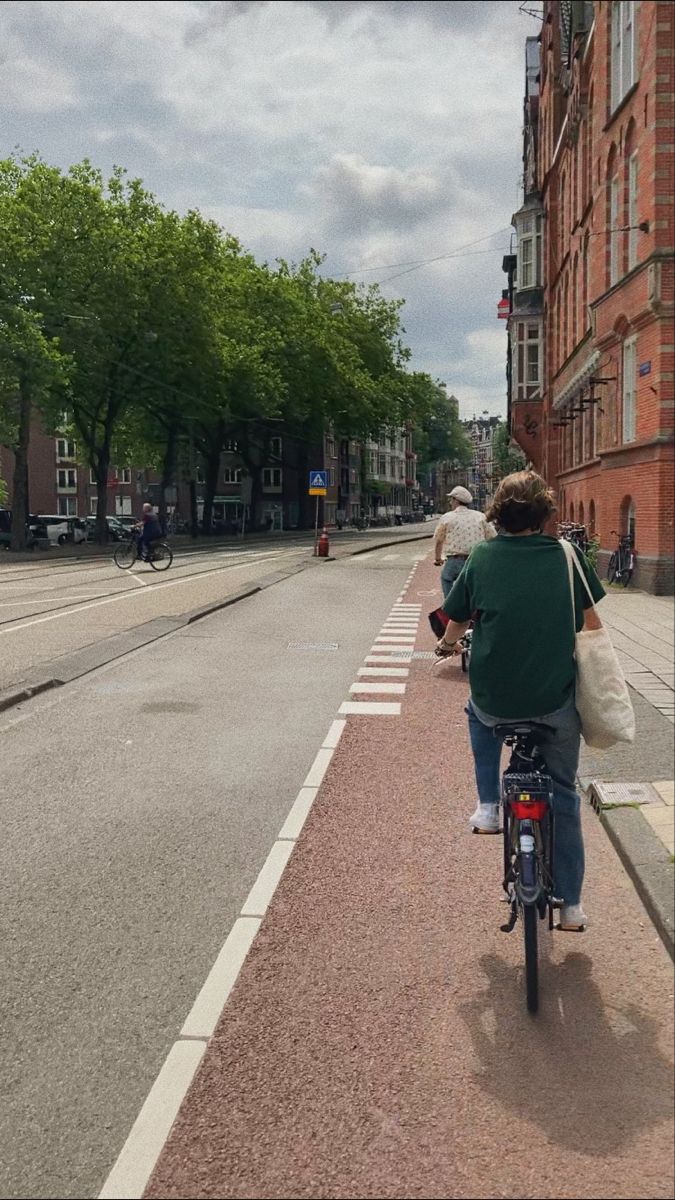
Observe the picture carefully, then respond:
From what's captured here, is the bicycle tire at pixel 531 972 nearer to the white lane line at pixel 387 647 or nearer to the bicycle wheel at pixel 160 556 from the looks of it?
the white lane line at pixel 387 647

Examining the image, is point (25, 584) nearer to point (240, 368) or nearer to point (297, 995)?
point (297, 995)

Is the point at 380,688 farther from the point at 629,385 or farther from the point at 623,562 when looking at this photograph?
the point at 629,385

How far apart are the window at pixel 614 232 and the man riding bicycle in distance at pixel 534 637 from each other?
21.1 m

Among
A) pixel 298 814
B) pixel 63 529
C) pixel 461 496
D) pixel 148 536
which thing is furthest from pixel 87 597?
pixel 63 529

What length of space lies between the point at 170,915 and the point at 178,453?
60.7 m

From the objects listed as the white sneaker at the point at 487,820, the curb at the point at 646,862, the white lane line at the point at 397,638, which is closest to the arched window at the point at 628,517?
the white lane line at the point at 397,638

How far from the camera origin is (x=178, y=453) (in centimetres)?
6381

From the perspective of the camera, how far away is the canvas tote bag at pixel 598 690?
4.04 m

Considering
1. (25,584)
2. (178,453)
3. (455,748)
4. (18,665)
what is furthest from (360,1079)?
(178,453)

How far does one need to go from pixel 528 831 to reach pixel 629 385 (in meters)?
20.7

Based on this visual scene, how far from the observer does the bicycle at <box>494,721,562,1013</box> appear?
3.80 meters

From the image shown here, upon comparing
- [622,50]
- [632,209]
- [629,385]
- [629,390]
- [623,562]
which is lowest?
[623,562]

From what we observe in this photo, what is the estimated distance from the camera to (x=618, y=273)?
2370 cm

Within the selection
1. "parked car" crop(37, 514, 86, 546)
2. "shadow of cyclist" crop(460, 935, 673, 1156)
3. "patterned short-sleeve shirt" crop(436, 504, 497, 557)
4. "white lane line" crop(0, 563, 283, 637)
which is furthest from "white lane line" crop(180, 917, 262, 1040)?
"parked car" crop(37, 514, 86, 546)
